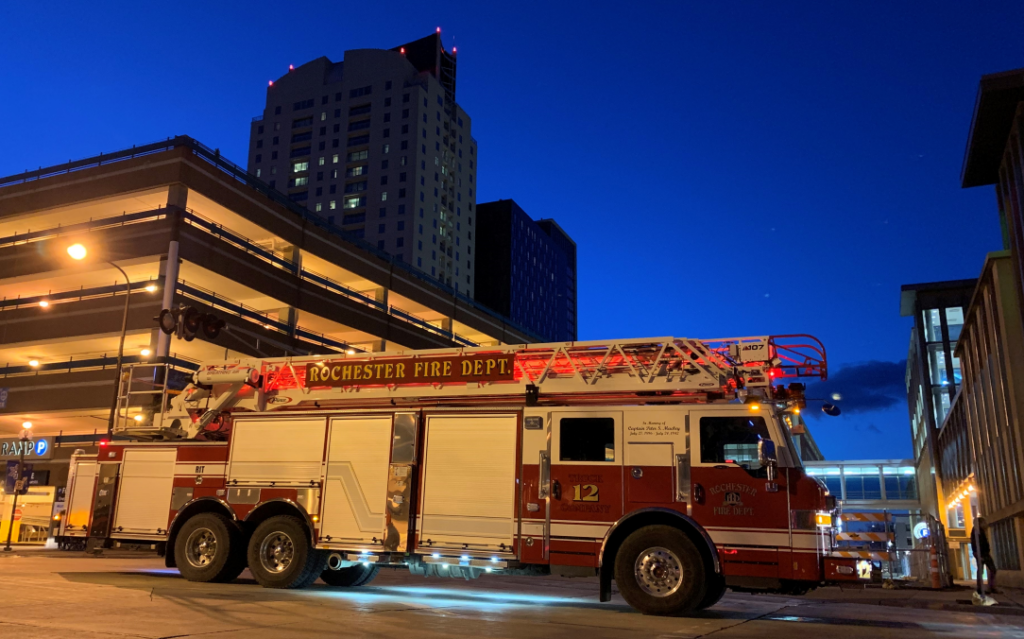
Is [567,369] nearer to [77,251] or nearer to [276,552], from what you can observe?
[276,552]

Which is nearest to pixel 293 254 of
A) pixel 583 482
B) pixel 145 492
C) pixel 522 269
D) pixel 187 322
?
pixel 187 322

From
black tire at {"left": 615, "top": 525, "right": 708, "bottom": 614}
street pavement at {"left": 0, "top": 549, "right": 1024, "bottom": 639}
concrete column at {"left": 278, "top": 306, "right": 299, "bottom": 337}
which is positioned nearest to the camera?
street pavement at {"left": 0, "top": 549, "right": 1024, "bottom": 639}

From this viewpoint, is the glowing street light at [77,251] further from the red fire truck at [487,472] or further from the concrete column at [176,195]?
the concrete column at [176,195]

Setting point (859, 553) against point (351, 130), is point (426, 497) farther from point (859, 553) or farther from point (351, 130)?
point (351, 130)

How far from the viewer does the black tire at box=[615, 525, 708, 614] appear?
10.7 meters

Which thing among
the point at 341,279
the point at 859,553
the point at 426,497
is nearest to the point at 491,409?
the point at 426,497

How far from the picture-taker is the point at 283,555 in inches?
534

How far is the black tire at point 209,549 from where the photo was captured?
13.8m

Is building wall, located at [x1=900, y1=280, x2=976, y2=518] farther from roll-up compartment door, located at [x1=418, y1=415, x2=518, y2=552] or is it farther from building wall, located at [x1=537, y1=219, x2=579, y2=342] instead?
building wall, located at [x1=537, y1=219, x2=579, y2=342]

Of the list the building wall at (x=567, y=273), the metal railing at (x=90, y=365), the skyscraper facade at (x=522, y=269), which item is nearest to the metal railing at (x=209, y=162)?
the metal railing at (x=90, y=365)

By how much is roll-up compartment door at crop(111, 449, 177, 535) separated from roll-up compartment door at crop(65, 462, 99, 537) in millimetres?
679

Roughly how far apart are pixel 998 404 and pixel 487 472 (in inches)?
754

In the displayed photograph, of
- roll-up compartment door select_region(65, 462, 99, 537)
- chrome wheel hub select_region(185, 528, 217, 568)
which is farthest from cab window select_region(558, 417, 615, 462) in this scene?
roll-up compartment door select_region(65, 462, 99, 537)

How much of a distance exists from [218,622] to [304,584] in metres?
4.71
